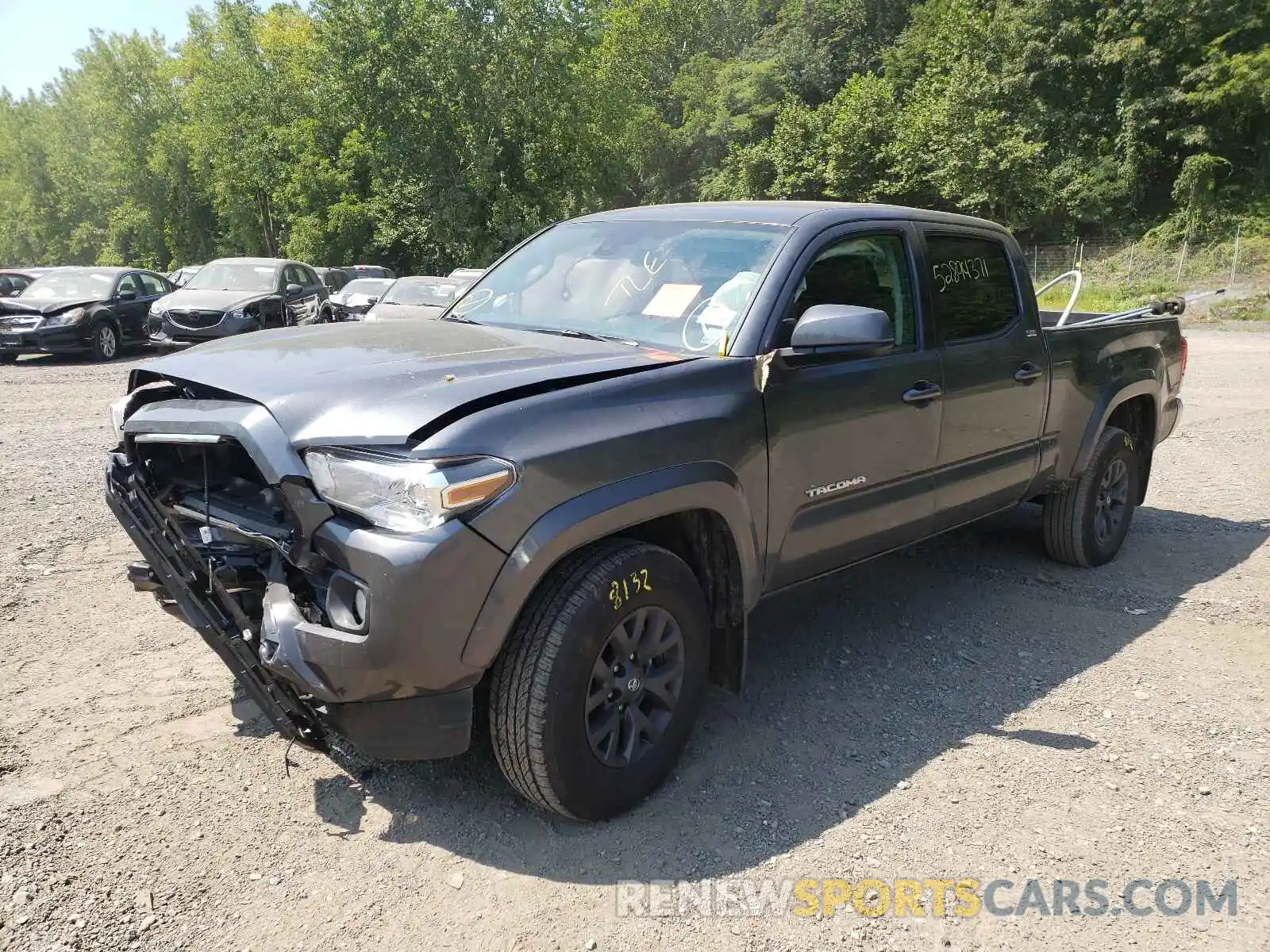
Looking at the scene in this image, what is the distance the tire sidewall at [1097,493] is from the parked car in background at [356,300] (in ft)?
40.9

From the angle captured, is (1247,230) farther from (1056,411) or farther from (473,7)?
(1056,411)

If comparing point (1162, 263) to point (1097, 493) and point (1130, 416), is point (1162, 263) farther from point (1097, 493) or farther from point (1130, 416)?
point (1097, 493)

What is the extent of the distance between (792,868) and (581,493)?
127cm

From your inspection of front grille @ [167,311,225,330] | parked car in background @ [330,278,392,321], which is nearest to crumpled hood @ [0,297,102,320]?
front grille @ [167,311,225,330]

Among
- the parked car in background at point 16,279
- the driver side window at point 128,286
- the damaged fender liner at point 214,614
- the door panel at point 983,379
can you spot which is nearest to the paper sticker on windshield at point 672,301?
the door panel at point 983,379

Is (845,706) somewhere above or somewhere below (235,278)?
below

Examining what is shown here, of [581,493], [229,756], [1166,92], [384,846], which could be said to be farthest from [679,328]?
[1166,92]

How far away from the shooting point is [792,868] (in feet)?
9.17

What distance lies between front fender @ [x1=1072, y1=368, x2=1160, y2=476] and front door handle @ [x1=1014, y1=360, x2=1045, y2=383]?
0.70 metres

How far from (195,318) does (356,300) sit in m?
2.69

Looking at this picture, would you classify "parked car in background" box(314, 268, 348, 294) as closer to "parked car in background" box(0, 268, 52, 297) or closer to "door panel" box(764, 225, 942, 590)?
"parked car in background" box(0, 268, 52, 297)

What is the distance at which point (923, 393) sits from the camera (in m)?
3.89

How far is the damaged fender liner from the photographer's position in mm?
2701

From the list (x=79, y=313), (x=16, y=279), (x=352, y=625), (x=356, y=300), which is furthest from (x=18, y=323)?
(x=352, y=625)
